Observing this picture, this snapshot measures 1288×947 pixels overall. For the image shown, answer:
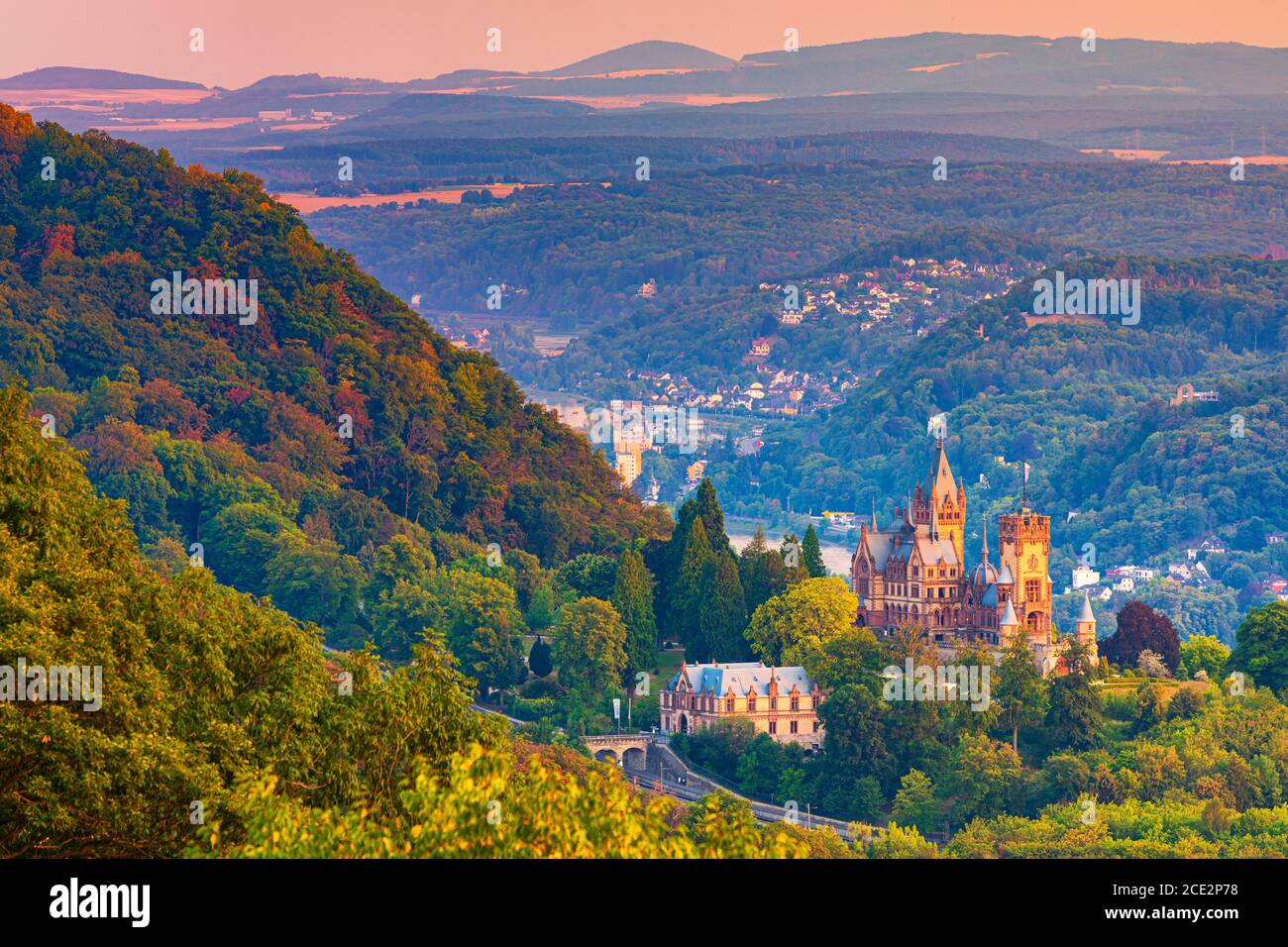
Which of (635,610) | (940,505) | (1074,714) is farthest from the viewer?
(940,505)

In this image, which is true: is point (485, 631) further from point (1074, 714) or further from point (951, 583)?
point (1074, 714)

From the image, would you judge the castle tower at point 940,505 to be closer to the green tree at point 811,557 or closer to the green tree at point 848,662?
the green tree at point 811,557

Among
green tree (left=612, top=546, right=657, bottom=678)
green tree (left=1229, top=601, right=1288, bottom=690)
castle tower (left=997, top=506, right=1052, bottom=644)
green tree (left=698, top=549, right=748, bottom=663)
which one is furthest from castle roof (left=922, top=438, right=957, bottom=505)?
green tree (left=612, top=546, right=657, bottom=678)

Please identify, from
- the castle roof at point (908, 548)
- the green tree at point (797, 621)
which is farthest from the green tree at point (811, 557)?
the castle roof at point (908, 548)

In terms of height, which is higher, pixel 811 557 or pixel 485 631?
pixel 811 557

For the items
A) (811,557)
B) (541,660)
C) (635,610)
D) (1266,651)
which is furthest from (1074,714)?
(541,660)
